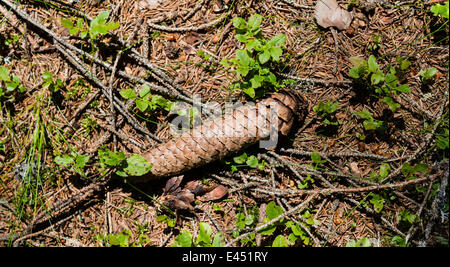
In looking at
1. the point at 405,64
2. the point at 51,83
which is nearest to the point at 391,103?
the point at 405,64

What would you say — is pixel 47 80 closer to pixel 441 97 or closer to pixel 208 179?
pixel 208 179

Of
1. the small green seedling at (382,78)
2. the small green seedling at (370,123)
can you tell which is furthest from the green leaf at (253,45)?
the small green seedling at (370,123)

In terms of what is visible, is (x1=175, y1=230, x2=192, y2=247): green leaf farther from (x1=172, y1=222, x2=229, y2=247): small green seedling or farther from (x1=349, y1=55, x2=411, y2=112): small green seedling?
(x1=349, y1=55, x2=411, y2=112): small green seedling

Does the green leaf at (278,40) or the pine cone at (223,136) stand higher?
the green leaf at (278,40)

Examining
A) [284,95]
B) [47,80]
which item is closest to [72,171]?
[47,80]

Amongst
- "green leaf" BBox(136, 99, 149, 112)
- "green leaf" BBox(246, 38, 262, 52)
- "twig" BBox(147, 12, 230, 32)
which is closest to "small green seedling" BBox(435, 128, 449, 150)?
"green leaf" BBox(246, 38, 262, 52)

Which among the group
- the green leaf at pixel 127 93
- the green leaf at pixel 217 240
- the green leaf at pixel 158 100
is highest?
the green leaf at pixel 127 93

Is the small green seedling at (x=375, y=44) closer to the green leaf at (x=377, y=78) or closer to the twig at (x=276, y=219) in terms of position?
the green leaf at (x=377, y=78)
